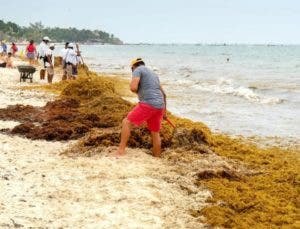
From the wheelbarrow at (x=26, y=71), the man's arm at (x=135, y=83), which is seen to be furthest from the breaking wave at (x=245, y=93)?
the man's arm at (x=135, y=83)

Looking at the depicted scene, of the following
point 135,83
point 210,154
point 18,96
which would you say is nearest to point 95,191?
point 135,83

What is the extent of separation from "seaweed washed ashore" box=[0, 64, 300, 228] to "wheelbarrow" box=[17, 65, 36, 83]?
7272mm

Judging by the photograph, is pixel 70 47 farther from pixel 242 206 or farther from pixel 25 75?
pixel 242 206

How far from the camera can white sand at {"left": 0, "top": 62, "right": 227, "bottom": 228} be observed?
6.27 metres

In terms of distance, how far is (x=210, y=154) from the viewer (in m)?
9.54

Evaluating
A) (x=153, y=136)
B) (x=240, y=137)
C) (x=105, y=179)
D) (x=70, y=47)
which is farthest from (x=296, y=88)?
(x=105, y=179)

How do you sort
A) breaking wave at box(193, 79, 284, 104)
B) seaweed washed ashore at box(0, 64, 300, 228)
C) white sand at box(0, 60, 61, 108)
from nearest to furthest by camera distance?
seaweed washed ashore at box(0, 64, 300, 228)
white sand at box(0, 60, 61, 108)
breaking wave at box(193, 79, 284, 104)

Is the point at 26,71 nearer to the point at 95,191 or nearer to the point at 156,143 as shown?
the point at 156,143

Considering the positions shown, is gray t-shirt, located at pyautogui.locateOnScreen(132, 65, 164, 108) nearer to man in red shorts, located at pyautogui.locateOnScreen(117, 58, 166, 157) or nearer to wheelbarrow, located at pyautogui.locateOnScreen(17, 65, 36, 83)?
man in red shorts, located at pyautogui.locateOnScreen(117, 58, 166, 157)

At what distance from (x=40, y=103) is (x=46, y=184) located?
8238 millimetres

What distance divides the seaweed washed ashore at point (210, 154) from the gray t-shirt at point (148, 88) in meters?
1.00

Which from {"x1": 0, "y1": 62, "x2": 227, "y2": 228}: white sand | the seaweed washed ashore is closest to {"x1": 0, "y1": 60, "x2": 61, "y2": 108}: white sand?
the seaweed washed ashore

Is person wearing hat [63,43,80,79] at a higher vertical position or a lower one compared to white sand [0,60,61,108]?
higher

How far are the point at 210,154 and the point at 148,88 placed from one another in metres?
1.68
